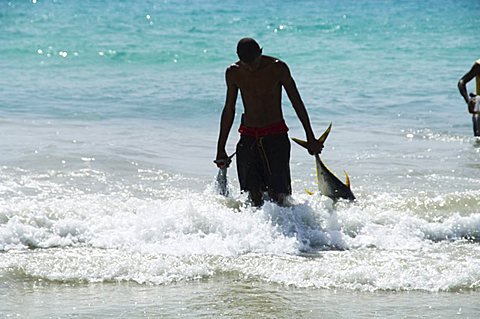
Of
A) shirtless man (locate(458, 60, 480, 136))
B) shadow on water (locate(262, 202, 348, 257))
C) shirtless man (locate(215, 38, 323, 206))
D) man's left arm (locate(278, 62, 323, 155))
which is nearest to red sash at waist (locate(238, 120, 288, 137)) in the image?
shirtless man (locate(215, 38, 323, 206))

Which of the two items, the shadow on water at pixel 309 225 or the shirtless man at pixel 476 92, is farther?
the shirtless man at pixel 476 92

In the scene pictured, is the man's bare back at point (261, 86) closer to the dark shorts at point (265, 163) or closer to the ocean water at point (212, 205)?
the dark shorts at point (265, 163)

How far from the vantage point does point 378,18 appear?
107 feet

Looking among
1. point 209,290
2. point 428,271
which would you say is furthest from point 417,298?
point 209,290

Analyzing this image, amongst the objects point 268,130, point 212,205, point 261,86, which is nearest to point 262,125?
point 268,130

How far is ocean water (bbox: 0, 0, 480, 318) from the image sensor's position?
5504 millimetres

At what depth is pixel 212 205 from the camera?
23.7ft

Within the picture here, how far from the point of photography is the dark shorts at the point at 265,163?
683cm

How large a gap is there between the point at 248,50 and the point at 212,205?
1.40 metres

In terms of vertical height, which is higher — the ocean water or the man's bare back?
the man's bare back

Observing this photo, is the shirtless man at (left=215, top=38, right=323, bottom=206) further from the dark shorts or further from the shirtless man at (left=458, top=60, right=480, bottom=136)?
the shirtless man at (left=458, top=60, right=480, bottom=136)

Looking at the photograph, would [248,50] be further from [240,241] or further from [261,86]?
A: [240,241]

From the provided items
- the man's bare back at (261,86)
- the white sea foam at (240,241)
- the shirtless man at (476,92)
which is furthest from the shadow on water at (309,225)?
the shirtless man at (476,92)

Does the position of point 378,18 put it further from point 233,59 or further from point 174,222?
point 174,222
